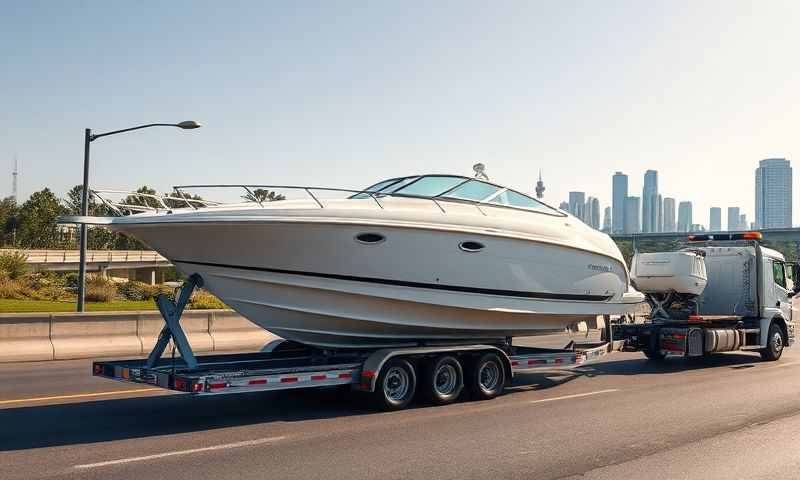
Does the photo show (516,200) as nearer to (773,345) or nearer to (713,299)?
(713,299)

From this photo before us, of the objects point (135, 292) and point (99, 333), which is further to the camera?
point (135, 292)

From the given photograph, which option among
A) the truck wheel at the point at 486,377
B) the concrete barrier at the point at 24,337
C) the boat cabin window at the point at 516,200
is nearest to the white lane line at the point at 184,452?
the truck wheel at the point at 486,377

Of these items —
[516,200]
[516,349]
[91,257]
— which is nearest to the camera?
[516,200]

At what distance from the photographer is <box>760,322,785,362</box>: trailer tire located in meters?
16.8

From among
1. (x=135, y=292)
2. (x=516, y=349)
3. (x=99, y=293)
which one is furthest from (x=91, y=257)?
(x=516, y=349)

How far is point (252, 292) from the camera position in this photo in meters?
9.43

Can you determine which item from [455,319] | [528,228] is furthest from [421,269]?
[528,228]

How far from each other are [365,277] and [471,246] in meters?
1.78

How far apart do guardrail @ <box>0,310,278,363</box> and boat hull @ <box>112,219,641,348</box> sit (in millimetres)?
7057

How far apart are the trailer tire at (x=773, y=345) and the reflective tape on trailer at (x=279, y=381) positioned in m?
11.5

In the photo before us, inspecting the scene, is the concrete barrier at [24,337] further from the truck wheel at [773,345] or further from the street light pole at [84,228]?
the truck wheel at [773,345]

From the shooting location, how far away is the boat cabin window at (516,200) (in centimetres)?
1168

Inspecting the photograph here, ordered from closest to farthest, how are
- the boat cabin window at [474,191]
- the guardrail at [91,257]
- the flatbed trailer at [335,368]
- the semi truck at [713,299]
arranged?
the flatbed trailer at [335,368], the boat cabin window at [474,191], the semi truck at [713,299], the guardrail at [91,257]

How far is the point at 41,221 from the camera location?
71562 mm
